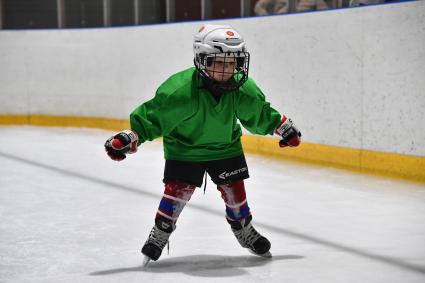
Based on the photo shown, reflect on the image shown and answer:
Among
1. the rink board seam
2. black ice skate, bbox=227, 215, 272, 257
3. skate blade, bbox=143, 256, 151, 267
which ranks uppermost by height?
black ice skate, bbox=227, 215, 272, 257

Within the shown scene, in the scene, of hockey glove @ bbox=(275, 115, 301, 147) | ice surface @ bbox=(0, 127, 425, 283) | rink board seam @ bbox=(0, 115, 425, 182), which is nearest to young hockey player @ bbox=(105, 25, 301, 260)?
hockey glove @ bbox=(275, 115, 301, 147)

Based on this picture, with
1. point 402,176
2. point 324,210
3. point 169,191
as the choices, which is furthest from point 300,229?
point 402,176

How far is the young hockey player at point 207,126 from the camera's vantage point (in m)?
2.49

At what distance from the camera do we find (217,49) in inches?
97.0

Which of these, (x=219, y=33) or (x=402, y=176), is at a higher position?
(x=219, y=33)

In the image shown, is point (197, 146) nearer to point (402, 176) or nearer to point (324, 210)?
point (324, 210)

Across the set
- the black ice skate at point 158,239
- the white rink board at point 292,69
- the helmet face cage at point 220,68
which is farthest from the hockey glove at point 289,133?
the white rink board at point 292,69

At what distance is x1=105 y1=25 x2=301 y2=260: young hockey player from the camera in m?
2.49

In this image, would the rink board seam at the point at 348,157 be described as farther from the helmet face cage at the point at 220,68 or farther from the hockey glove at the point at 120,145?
the hockey glove at the point at 120,145

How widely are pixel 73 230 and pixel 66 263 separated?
61 cm

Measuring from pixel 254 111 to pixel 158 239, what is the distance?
23.3 inches

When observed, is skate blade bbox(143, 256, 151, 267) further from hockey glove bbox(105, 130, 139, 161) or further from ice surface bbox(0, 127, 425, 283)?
hockey glove bbox(105, 130, 139, 161)

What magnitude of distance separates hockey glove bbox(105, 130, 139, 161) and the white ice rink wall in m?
2.76

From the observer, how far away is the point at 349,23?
5.25m
